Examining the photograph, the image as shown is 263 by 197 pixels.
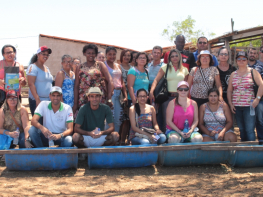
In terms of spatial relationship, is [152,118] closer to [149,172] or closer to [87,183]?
[149,172]

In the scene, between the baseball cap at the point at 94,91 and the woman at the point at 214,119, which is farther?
the woman at the point at 214,119

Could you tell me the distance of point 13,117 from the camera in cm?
509

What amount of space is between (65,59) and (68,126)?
1398mm

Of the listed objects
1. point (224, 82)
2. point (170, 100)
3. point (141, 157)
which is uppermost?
point (224, 82)

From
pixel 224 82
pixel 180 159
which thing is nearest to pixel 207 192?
pixel 180 159

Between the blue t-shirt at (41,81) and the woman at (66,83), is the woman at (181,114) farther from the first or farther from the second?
the blue t-shirt at (41,81)

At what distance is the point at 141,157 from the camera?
15.1 feet

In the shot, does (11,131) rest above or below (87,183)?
above

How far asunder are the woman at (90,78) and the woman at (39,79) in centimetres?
59

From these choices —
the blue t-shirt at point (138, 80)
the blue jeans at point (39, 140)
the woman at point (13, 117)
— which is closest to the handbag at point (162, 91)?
the blue t-shirt at point (138, 80)

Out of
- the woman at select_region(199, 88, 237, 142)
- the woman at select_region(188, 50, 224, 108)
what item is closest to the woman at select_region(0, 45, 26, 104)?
the woman at select_region(188, 50, 224, 108)

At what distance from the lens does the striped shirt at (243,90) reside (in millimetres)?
5191

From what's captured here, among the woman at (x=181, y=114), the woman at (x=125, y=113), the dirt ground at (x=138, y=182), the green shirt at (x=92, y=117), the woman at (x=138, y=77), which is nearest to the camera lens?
the dirt ground at (x=138, y=182)

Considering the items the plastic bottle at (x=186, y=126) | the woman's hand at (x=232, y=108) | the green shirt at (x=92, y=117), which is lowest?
the plastic bottle at (x=186, y=126)
